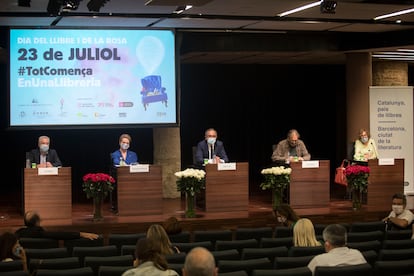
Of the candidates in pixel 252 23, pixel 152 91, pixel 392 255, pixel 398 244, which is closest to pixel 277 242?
pixel 398 244

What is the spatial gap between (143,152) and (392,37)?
766 centimetres

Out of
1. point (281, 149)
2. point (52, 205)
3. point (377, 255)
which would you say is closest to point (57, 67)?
point (52, 205)

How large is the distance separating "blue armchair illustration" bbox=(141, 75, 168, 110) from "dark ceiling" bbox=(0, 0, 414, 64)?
0.88 meters

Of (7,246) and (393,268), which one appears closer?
(393,268)

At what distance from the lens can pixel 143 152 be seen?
60.2ft

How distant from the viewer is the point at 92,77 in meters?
11.5

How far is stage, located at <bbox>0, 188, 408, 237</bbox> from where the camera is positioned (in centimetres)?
993

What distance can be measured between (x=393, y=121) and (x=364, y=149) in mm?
1888

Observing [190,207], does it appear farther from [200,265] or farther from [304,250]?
[200,265]

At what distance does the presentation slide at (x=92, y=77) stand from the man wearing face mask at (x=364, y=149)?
3.10 metres

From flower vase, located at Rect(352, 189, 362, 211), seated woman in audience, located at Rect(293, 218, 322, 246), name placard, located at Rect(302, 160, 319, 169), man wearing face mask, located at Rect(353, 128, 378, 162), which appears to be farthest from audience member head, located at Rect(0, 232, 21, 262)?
man wearing face mask, located at Rect(353, 128, 378, 162)

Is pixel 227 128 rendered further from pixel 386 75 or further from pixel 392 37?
pixel 392 37

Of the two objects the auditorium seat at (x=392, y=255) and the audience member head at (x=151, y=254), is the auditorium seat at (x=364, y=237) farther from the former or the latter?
the audience member head at (x=151, y=254)

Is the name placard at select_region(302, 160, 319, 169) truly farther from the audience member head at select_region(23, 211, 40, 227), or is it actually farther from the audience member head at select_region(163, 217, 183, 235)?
the audience member head at select_region(23, 211, 40, 227)
